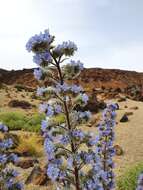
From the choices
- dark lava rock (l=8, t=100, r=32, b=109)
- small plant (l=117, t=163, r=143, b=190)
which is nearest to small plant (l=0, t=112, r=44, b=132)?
dark lava rock (l=8, t=100, r=32, b=109)

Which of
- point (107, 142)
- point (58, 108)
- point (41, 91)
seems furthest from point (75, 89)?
point (107, 142)

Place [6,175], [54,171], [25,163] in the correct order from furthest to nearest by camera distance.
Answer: [25,163] < [6,175] < [54,171]

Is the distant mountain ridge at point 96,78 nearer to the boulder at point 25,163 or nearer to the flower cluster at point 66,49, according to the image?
the boulder at point 25,163

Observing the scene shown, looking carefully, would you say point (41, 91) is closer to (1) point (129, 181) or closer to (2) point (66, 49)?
(2) point (66, 49)

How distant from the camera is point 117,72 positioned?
69562mm

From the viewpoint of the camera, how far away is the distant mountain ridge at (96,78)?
2361 inches

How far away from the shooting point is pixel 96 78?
6262 centimetres

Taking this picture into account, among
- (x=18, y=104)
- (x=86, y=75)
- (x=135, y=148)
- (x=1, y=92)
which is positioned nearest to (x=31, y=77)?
(x=86, y=75)

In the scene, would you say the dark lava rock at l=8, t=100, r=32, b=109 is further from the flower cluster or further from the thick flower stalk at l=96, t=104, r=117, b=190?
the flower cluster

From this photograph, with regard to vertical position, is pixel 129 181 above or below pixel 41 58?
below

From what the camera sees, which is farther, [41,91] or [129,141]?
[129,141]

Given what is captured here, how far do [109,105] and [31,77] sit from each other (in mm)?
56499

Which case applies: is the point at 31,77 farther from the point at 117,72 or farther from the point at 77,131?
the point at 77,131

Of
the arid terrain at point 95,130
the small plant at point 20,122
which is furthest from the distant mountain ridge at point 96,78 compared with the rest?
the small plant at point 20,122
